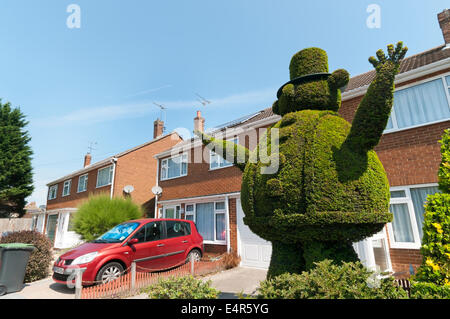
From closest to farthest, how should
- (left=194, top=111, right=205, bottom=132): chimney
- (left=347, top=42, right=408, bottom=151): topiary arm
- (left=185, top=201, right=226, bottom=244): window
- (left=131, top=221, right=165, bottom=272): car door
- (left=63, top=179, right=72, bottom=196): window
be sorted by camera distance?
(left=347, top=42, right=408, bottom=151): topiary arm < (left=131, top=221, right=165, bottom=272): car door < (left=185, top=201, right=226, bottom=244): window < (left=194, top=111, right=205, bottom=132): chimney < (left=63, top=179, right=72, bottom=196): window

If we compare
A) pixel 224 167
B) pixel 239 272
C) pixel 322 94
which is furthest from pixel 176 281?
pixel 224 167

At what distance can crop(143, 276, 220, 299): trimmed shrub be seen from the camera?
2873 mm

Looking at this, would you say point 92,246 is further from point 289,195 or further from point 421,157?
point 421,157

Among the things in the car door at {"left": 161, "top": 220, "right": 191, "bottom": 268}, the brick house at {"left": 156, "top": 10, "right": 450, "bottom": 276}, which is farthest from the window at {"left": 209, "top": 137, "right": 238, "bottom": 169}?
the car door at {"left": 161, "top": 220, "right": 191, "bottom": 268}

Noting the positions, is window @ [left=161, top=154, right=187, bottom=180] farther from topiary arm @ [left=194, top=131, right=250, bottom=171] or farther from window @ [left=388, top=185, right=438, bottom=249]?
window @ [left=388, top=185, right=438, bottom=249]

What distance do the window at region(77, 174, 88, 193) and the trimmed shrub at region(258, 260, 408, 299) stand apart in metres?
22.7

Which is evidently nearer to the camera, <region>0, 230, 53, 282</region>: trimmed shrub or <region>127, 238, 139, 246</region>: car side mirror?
<region>127, 238, 139, 246</region>: car side mirror

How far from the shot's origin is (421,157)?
6551 mm

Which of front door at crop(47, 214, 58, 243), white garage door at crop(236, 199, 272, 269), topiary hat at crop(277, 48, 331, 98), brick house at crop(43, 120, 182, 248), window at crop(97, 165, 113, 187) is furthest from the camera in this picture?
front door at crop(47, 214, 58, 243)

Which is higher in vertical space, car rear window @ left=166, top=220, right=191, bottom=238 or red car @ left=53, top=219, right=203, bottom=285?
car rear window @ left=166, top=220, right=191, bottom=238

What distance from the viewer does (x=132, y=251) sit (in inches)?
270

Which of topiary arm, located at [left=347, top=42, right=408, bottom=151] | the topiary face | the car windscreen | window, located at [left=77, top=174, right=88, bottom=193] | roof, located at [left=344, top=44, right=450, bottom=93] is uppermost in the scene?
roof, located at [left=344, top=44, right=450, bottom=93]

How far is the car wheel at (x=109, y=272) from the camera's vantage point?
616 cm

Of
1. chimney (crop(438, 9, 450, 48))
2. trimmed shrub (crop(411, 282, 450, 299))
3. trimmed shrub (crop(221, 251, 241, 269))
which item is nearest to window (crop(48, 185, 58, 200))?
trimmed shrub (crop(221, 251, 241, 269))
